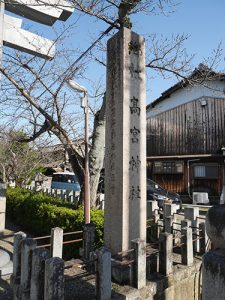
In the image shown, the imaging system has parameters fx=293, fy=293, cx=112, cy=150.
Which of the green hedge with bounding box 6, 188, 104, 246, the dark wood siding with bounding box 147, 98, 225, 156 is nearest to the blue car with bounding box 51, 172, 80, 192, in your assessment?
the dark wood siding with bounding box 147, 98, 225, 156

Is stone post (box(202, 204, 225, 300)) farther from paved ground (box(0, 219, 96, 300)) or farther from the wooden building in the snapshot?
the wooden building

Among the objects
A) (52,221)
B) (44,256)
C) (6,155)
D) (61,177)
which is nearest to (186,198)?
(61,177)

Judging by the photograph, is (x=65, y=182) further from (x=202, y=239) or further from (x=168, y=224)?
(x=202, y=239)

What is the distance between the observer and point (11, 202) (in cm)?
1359

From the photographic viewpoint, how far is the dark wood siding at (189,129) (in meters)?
23.9

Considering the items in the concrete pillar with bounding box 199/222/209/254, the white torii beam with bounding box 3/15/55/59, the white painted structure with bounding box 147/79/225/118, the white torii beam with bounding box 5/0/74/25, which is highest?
the white painted structure with bounding box 147/79/225/118

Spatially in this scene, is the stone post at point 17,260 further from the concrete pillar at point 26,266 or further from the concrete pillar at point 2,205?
the concrete pillar at point 2,205

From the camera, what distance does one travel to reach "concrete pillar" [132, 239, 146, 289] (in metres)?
4.70

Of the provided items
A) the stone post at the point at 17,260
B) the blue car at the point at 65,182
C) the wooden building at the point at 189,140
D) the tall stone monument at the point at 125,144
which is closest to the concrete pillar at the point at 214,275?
the tall stone monument at the point at 125,144

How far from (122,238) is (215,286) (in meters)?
3.18

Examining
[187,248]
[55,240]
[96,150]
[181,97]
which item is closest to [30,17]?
[96,150]

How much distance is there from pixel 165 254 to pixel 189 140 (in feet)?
67.5

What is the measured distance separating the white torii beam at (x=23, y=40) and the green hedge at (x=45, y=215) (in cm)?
472

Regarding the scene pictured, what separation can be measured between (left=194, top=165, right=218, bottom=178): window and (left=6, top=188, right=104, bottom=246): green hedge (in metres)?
15.1
